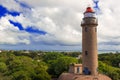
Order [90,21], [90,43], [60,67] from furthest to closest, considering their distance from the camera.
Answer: [60,67] < [90,21] < [90,43]

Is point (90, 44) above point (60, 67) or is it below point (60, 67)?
above

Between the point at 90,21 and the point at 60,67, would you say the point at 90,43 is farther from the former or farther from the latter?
the point at 60,67

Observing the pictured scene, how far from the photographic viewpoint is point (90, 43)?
36750mm

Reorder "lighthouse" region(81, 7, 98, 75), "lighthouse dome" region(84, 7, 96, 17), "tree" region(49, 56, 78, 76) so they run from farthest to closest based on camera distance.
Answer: "tree" region(49, 56, 78, 76) → "lighthouse dome" region(84, 7, 96, 17) → "lighthouse" region(81, 7, 98, 75)

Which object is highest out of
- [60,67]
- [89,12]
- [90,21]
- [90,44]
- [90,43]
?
[89,12]

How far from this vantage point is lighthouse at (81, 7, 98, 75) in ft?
121

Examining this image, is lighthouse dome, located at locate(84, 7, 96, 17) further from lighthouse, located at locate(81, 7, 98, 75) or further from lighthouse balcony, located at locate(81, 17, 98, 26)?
lighthouse balcony, located at locate(81, 17, 98, 26)

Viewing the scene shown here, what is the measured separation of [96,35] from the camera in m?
37.3

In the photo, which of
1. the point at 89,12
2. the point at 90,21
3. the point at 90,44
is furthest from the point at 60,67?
the point at 89,12

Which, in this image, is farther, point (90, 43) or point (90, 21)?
point (90, 21)

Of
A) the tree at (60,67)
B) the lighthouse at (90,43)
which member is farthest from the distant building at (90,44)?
the tree at (60,67)

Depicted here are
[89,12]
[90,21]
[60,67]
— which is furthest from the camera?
[60,67]

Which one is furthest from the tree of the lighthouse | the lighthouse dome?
the lighthouse dome

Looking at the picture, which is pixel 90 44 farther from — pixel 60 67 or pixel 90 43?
pixel 60 67
